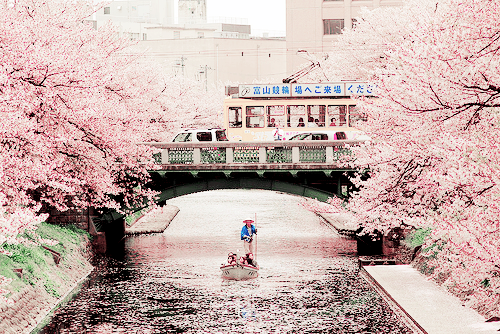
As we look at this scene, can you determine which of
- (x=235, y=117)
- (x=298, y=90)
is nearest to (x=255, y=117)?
(x=235, y=117)

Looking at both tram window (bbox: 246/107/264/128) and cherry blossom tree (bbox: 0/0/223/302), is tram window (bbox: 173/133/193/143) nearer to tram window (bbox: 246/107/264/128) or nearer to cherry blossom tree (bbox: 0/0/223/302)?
tram window (bbox: 246/107/264/128)

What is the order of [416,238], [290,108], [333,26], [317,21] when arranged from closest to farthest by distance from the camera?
[416,238]
[290,108]
[333,26]
[317,21]

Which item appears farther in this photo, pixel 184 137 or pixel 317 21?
pixel 317 21

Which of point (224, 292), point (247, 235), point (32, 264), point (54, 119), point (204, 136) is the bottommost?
point (224, 292)

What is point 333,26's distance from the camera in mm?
94750

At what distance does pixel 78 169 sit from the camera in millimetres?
30703

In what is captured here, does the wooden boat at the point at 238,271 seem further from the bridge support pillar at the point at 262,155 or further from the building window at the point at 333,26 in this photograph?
the building window at the point at 333,26

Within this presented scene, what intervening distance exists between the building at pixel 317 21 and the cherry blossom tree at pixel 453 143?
215ft

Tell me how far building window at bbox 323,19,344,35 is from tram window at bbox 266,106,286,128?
56.4 metres

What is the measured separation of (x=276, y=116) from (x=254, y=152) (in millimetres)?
4482

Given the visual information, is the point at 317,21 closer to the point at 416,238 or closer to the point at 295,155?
the point at 295,155

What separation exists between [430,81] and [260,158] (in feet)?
57.0

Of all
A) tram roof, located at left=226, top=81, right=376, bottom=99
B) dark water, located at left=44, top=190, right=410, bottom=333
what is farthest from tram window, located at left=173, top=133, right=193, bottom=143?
dark water, located at left=44, top=190, right=410, bottom=333

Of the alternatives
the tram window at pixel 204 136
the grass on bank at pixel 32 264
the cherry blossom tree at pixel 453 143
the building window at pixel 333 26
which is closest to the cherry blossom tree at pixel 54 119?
the grass on bank at pixel 32 264
